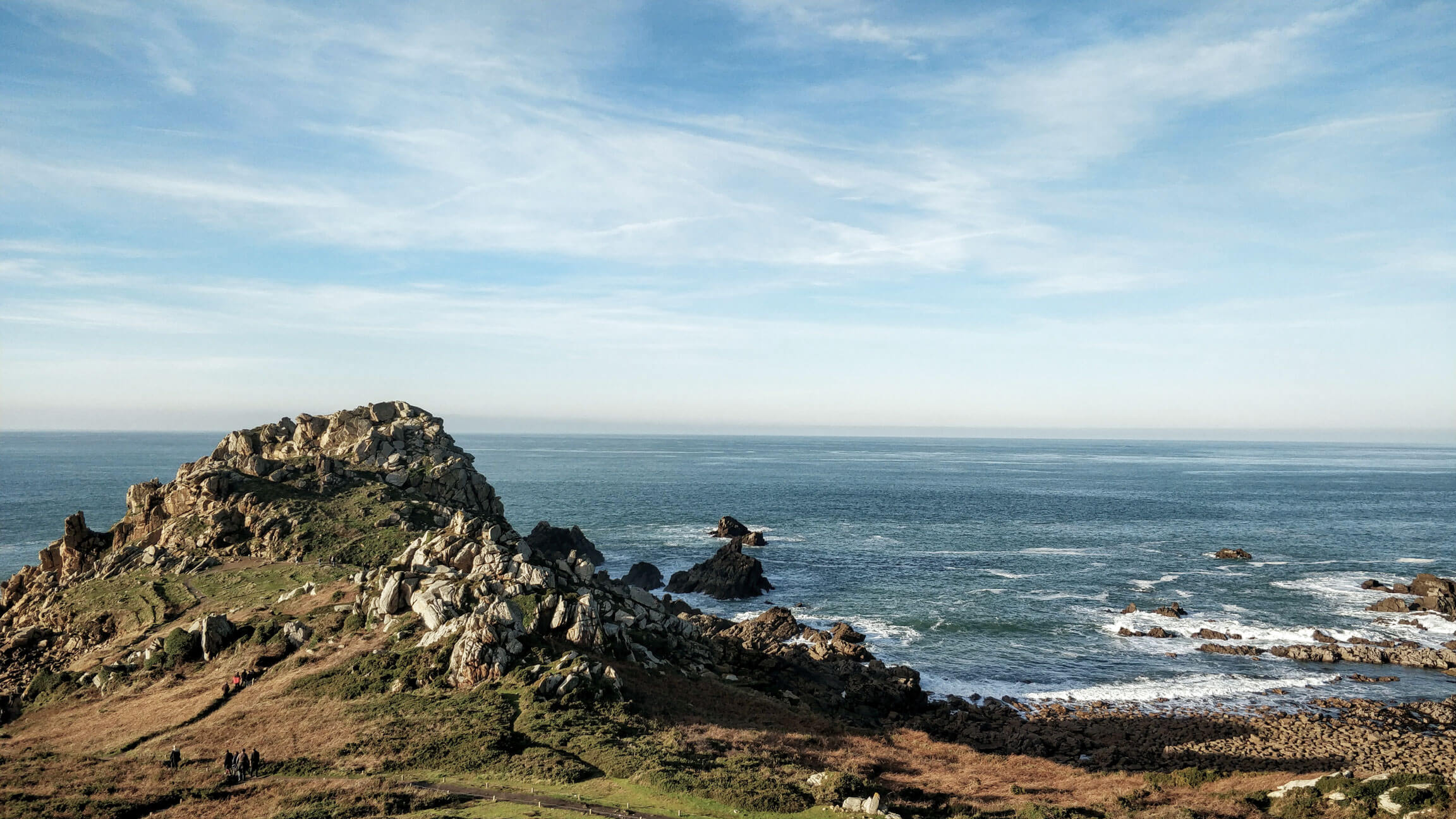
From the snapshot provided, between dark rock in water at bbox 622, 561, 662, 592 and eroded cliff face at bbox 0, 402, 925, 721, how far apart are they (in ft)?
57.7

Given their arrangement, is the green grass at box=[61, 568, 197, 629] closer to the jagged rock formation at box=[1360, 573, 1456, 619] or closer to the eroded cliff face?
the eroded cliff face

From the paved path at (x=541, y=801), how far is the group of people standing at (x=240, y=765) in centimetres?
688

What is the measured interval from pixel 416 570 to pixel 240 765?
18405 mm

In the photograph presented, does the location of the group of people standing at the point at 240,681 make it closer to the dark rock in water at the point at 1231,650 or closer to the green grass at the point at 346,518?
the green grass at the point at 346,518

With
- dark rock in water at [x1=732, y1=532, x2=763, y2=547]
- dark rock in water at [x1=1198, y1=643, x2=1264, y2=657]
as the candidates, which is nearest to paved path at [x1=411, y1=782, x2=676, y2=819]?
dark rock in water at [x1=1198, y1=643, x2=1264, y2=657]

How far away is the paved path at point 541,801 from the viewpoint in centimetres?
2516

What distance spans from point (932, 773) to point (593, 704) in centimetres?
1562

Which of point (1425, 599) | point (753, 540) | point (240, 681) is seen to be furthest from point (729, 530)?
point (240, 681)

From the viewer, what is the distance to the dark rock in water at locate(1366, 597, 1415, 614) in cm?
7731

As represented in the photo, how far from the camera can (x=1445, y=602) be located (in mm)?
78125

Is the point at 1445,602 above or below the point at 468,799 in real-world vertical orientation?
below

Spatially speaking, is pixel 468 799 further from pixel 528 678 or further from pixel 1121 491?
pixel 1121 491

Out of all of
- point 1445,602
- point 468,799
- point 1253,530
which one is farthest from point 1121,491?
point 468,799

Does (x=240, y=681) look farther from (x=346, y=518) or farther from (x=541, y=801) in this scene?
(x=346, y=518)
